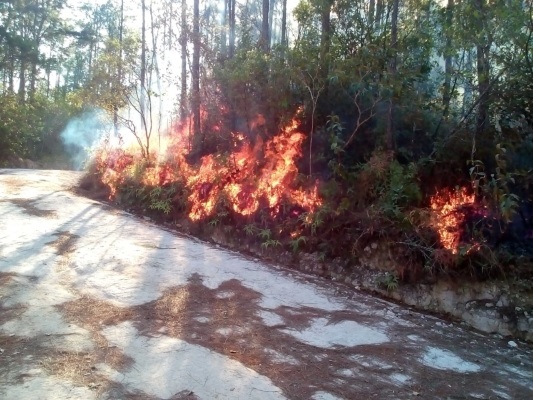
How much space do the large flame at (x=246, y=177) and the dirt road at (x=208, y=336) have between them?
5.12 feet

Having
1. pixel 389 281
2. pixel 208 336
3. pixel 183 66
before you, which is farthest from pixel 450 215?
pixel 183 66

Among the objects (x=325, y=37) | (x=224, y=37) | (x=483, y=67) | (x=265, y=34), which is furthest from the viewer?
(x=224, y=37)

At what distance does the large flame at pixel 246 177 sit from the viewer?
8.81m

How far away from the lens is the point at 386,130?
8461mm

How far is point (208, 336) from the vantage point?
15.4 feet

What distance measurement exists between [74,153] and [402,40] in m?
24.6

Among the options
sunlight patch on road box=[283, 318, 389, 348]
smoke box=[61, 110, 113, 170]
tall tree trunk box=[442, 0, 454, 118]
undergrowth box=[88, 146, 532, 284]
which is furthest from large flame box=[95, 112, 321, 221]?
smoke box=[61, 110, 113, 170]

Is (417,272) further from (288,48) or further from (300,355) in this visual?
(288,48)

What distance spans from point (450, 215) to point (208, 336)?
4014 mm

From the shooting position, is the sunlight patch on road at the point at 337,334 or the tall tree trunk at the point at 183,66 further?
the tall tree trunk at the point at 183,66

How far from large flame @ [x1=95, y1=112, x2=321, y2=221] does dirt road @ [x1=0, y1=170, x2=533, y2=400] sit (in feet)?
5.12

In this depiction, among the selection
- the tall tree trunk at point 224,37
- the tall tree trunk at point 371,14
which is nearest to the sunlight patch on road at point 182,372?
the tall tree trunk at point 371,14

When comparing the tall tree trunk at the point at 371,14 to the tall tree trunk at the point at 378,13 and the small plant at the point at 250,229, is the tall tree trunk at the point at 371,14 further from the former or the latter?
the small plant at the point at 250,229

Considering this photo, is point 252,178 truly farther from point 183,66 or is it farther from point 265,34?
point 183,66
